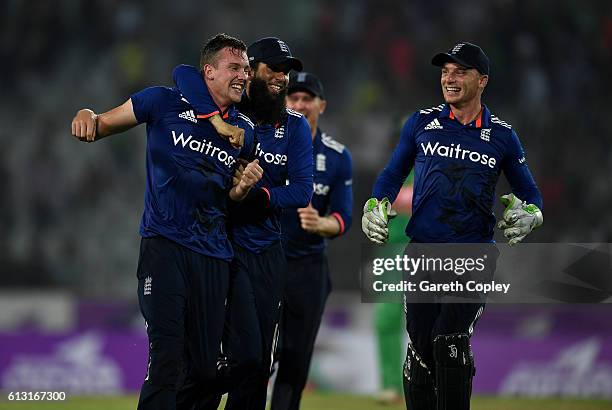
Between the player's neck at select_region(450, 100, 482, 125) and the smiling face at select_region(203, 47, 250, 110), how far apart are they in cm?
140

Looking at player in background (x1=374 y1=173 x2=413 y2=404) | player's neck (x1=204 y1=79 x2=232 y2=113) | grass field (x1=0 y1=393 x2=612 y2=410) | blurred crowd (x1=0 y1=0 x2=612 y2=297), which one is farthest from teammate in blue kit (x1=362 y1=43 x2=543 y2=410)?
blurred crowd (x1=0 y1=0 x2=612 y2=297)

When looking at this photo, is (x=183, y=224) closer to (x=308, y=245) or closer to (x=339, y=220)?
(x=308, y=245)

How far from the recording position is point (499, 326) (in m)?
12.0

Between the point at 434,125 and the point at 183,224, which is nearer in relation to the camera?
the point at 183,224

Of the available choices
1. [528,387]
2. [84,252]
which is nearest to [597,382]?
[528,387]

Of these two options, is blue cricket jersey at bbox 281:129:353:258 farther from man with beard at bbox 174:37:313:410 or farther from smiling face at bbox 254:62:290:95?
smiling face at bbox 254:62:290:95

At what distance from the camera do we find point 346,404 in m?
9.25

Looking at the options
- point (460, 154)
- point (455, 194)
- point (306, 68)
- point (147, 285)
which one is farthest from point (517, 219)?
point (306, 68)

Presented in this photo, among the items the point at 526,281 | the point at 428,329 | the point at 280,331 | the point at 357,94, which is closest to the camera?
the point at 428,329

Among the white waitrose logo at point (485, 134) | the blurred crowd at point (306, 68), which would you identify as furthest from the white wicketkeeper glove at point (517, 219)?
the blurred crowd at point (306, 68)

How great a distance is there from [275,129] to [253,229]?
0.64 m

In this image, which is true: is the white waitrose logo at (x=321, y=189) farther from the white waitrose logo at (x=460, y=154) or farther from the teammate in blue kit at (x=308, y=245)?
the white waitrose logo at (x=460, y=154)

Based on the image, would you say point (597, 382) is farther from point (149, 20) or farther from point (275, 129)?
point (149, 20)

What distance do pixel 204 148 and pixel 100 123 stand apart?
574 mm
